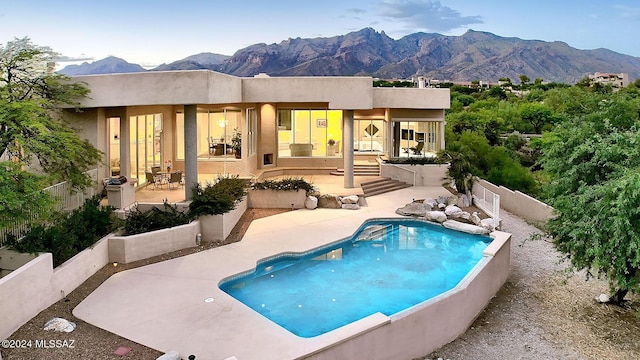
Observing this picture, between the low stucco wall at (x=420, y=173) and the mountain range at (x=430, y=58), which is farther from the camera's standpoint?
the mountain range at (x=430, y=58)

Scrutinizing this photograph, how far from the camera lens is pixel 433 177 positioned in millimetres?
22953

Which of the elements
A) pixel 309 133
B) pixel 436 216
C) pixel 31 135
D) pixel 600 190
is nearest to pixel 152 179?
pixel 31 135

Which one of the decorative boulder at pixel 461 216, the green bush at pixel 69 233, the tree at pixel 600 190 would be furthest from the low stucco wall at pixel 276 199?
the tree at pixel 600 190

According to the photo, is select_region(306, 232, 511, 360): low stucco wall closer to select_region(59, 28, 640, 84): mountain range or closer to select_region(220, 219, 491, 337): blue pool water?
select_region(220, 219, 491, 337): blue pool water

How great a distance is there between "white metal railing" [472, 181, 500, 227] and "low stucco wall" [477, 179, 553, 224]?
1002mm

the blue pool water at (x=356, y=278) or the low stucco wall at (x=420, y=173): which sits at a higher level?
the low stucco wall at (x=420, y=173)

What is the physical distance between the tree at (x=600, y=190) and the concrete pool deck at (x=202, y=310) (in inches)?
186

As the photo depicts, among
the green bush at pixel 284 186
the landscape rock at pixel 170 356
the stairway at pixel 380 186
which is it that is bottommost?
the landscape rock at pixel 170 356

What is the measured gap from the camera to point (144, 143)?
60.6 ft

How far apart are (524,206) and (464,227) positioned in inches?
210

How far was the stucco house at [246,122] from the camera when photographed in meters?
14.4

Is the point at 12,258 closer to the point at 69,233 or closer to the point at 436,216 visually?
the point at 69,233

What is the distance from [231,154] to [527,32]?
375 ft

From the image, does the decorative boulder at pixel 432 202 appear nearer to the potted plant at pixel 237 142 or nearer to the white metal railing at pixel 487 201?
the white metal railing at pixel 487 201
